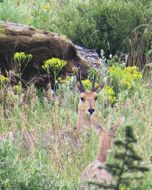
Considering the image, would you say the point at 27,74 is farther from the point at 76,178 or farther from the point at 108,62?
the point at 76,178

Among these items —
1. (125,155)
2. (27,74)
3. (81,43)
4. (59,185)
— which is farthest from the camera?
(81,43)

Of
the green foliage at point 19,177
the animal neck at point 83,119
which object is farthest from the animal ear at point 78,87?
the green foliage at point 19,177

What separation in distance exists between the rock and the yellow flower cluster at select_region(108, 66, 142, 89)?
80 centimetres

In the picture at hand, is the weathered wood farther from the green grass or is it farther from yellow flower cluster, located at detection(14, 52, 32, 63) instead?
the green grass

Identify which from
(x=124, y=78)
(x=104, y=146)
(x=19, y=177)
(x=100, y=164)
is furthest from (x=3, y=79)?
(x=100, y=164)

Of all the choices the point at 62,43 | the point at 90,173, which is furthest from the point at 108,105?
the point at 90,173

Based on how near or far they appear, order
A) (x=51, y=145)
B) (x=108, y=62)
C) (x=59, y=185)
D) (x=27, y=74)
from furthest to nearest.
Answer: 1. (x=108, y=62)
2. (x=27, y=74)
3. (x=51, y=145)
4. (x=59, y=185)

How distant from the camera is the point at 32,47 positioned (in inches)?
381

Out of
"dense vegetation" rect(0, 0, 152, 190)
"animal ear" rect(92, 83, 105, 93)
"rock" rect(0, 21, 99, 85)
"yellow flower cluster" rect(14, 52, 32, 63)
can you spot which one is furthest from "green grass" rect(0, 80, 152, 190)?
"rock" rect(0, 21, 99, 85)

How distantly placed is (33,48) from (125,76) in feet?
5.54

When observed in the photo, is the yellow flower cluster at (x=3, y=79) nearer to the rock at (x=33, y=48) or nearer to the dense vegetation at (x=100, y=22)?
the rock at (x=33, y=48)

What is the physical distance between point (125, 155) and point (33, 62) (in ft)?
25.5

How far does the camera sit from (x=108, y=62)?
10555 mm

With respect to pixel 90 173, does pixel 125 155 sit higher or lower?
higher
